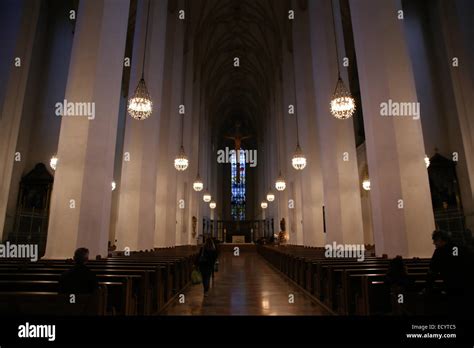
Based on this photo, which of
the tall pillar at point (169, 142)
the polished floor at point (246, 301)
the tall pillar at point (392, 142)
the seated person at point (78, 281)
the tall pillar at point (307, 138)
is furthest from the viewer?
the tall pillar at point (169, 142)

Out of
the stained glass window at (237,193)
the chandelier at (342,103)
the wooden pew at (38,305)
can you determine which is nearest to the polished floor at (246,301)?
the wooden pew at (38,305)

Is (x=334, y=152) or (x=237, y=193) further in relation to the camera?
(x=237, y=193)

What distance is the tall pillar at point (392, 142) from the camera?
6184mm

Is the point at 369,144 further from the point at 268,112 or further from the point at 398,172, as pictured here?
the point at 268,112

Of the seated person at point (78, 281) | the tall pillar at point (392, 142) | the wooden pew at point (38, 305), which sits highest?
the tall pillar at point (392, 142)

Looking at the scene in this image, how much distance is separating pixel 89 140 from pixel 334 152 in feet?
26.7

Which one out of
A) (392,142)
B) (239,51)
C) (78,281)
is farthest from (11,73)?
(239,51)

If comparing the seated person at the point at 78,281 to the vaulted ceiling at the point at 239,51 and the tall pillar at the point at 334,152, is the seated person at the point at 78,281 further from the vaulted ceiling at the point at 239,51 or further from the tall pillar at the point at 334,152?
the vaulted ceiling at the point at 239,51

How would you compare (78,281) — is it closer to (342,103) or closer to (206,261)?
(206,261)

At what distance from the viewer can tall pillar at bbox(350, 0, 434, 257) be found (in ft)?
20.3

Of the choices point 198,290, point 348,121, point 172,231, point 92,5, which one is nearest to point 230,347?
point 198,290

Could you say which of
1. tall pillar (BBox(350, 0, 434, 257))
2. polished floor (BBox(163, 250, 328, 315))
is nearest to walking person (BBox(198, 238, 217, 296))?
polished floor (BBox(163, 250, 328, 315))

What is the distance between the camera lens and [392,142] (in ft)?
21.5

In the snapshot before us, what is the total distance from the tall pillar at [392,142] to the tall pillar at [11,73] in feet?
37.9
